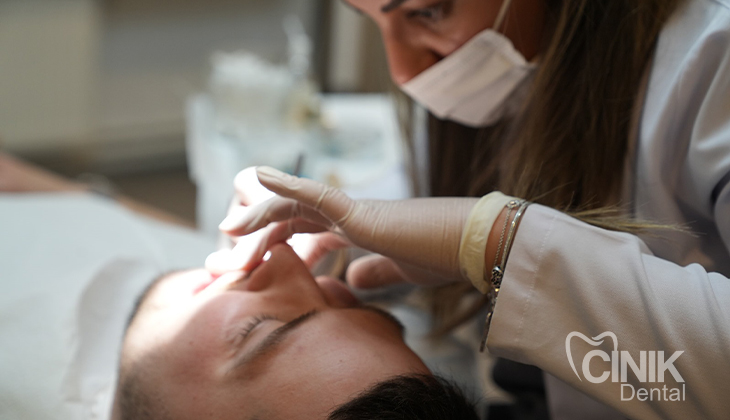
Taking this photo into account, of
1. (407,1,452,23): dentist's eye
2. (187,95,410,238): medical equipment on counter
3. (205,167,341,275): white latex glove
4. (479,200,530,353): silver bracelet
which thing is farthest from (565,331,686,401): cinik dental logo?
(187,95,410,238): medical equipment on counter

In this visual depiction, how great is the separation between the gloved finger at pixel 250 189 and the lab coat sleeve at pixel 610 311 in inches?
15.7

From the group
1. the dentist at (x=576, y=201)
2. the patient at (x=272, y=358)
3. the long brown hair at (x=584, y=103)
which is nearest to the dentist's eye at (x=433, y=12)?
the dentist at (x=576, y=201)

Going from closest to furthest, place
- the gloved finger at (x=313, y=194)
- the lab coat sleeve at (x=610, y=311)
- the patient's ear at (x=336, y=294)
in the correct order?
the lab coat sleeve at (x=610, y=311) < the gloved finger at (x=313, y=194) < the patient's ear at (x=336, y=294)

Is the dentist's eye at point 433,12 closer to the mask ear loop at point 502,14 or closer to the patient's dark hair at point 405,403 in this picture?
the mask ear loop at point 502,14

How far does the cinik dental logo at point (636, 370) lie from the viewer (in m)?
0.76

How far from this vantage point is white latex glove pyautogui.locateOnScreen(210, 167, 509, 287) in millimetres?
836

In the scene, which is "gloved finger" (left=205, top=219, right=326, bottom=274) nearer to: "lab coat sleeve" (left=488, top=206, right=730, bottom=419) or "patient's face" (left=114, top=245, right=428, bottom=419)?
"patient's face" (left=114, top=245, right=428, bottom=419)

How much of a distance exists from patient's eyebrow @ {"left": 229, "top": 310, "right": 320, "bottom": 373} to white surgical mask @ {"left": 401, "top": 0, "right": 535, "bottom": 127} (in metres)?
0.52

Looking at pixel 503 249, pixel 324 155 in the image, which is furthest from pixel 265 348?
pixel 324 155

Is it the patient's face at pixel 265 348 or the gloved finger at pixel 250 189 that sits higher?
the gloved finger at pixel 250 189

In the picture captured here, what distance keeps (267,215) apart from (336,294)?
19 cm

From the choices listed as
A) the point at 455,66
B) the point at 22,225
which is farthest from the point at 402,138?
the point at 22,225

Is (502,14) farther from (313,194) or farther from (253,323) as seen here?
(253,323)

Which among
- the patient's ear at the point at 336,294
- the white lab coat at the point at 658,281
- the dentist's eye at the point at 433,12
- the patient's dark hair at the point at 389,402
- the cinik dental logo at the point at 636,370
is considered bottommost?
the patient's dark hair at the point at 389,402
